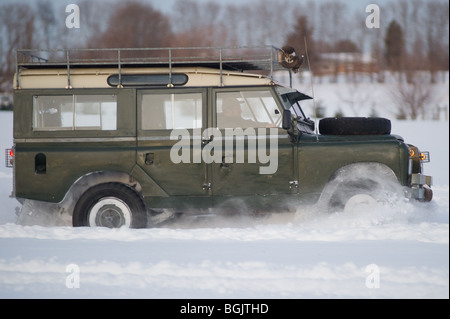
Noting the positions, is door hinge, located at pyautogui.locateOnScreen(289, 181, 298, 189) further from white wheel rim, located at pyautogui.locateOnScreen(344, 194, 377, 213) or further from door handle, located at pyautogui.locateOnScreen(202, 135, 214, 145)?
door handle, located at pyautogui.locateOnScreen(202, 135, 214, 145)

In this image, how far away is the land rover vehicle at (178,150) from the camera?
355 inches

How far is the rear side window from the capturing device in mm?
9164

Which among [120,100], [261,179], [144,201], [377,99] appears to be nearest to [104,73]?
[120,100]

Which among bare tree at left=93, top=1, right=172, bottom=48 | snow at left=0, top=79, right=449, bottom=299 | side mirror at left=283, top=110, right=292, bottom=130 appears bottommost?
snow at left=0, top=79, right=449, bottom=299

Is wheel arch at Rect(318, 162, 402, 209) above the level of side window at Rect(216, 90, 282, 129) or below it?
below

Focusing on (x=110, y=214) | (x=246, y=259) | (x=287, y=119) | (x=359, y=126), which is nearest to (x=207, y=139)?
(x=287, y=119)

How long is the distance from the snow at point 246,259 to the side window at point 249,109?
1390mm

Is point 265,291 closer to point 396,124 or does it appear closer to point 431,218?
A: point 431,218

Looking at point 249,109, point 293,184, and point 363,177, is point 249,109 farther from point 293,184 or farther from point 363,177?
point 363,177

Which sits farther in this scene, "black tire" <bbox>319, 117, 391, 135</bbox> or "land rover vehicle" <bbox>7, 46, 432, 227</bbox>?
"black tire" <bbox>319, 117, 391, 135</bbox>

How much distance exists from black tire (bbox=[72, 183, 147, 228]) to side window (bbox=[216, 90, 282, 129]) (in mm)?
1680

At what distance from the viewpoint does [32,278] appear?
637 cm

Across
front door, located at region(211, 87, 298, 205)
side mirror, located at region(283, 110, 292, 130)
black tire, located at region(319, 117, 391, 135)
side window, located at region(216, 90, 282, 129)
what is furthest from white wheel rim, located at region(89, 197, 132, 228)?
black tire, located at region(319, 117, 391, 135)

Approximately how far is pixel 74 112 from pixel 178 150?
1592 millimetres
